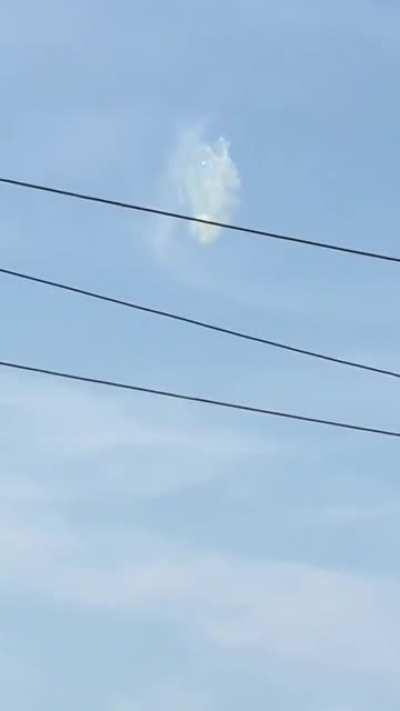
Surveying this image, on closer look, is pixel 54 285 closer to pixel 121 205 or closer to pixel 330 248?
pixel 121 205

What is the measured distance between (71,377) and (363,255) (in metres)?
5.49

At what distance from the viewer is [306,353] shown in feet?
89.8

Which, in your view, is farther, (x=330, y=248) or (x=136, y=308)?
(x=136, y=308)

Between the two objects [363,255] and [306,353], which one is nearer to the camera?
[363,255]

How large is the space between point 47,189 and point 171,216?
1.96 metres

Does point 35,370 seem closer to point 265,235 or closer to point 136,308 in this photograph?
point 136,308

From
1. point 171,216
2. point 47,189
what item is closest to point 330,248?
point 171,216

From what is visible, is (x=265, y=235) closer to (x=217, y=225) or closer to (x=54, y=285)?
(x=217, y=225)

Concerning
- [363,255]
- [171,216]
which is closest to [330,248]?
[363,255]

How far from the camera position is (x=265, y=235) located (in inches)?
973

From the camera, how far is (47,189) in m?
24.5

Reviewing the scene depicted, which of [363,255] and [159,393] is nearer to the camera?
[363,255]

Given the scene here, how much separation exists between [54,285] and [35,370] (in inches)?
60.3

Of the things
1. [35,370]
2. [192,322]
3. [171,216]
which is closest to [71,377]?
[35,370]
